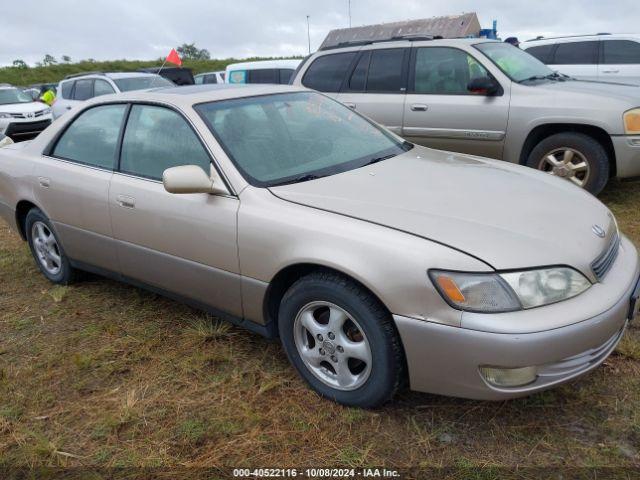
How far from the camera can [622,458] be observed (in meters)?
2.20

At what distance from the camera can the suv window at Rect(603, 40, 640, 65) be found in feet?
28.3

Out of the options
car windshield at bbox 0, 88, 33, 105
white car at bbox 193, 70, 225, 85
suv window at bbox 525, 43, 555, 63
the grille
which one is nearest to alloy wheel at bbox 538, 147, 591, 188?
the grille

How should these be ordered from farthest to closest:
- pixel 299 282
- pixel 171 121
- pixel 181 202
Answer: pixel 171 121, pixel 181 202, pixel 299 282

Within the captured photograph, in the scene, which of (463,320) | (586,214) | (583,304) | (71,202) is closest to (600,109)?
(586,214)

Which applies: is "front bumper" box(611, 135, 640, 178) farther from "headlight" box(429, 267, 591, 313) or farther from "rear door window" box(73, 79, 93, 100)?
"rear door window" box(73, 79, 93, 100)

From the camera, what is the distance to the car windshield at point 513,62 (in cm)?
571

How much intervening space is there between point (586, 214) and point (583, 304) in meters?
0.66

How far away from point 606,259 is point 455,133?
11.6 ft

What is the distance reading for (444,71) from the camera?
5.92 metres

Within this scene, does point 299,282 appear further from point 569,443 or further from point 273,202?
point 569,443

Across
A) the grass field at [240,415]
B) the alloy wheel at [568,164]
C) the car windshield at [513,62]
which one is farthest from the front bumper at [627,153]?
the grass field at [240,415]

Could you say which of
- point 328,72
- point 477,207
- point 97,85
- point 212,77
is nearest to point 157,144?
point 477,207

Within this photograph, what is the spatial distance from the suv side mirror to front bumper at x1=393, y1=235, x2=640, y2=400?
3.63 m

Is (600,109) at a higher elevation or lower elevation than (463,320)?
higher
